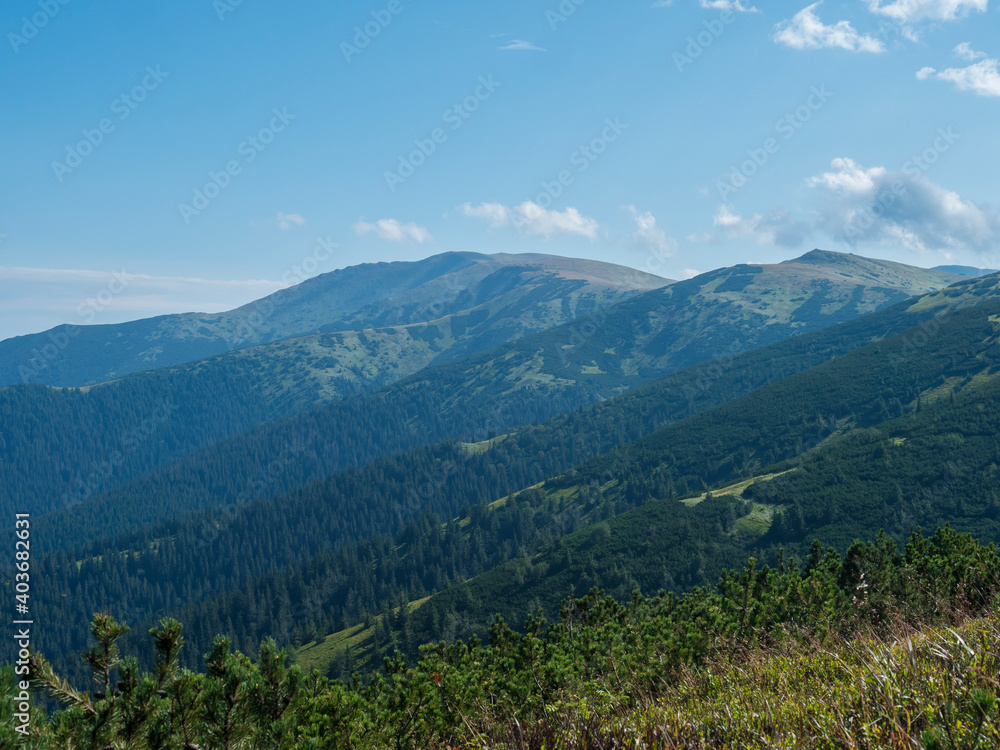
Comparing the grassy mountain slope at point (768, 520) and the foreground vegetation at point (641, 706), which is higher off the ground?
the foreground vegetation at point (641, 706)

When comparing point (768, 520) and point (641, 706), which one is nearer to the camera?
point (641, 706)

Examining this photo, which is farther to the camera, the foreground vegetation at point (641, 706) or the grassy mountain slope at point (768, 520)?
the grassy mountain slope at point (768, 520)

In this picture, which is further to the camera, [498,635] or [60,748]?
[498,635]

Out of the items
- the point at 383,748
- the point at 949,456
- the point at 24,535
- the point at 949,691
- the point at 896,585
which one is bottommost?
the point at 949,456

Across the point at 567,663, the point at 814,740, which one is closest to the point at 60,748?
the point at 814,740

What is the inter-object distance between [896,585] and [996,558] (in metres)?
5.40

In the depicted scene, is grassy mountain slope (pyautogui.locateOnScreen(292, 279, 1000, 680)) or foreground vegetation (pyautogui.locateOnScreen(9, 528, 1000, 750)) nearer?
foreground vegetation (pyautogui.locateOnScreen(9, 528, 1000, 750))

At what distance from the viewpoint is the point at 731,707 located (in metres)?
7.80

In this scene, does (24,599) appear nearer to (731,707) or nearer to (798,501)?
(731,707)

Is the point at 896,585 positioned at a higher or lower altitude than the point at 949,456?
higher

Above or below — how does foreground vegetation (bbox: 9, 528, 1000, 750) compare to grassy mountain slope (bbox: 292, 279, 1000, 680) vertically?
above

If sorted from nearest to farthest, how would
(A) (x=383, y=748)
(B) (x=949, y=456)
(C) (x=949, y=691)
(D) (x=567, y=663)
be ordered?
(C) (x=949, y=691) → (A) (x=383, y=748) → (D) (x=567, y=663) → (B) (x=949, y=456)

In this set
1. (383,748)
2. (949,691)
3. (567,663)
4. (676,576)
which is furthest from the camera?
(676,576)

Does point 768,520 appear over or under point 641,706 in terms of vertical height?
under
